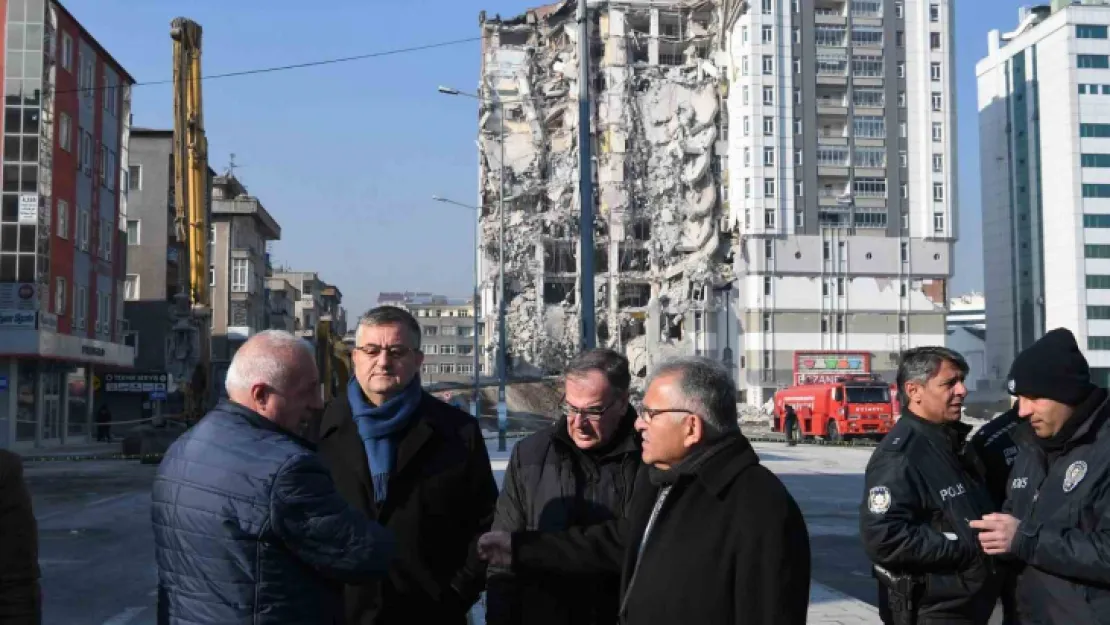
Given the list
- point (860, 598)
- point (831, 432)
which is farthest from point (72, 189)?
point (860, 598)

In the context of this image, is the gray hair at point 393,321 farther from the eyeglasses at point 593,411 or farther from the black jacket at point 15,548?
the black jacket at point 15,548

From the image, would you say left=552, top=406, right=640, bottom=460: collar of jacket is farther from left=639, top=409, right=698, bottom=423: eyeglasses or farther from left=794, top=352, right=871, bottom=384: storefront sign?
left=794, top=352, right=871, bottom=384: storefront sign

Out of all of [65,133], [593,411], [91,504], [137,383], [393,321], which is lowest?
[91,504]

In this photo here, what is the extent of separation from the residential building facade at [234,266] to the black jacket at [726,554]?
7792 cm

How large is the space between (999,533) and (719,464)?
58.3 inches

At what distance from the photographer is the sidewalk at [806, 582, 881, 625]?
938 centimetres

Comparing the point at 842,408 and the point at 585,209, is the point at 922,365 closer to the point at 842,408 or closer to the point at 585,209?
the point at 585,209

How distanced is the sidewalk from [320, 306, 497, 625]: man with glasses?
4.47 m

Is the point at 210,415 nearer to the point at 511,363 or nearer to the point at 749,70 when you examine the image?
the point at 749,70

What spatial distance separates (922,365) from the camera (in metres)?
5.74

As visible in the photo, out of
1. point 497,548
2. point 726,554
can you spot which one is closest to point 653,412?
point 726,554

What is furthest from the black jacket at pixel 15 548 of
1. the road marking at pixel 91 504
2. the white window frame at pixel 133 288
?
the white window frame at pixel 133 288

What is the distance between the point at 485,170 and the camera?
102 m

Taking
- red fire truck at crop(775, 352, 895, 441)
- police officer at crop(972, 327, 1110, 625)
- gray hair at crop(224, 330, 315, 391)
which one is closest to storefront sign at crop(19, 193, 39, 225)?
red fire truck at crop(775, 352, 895, 441)
